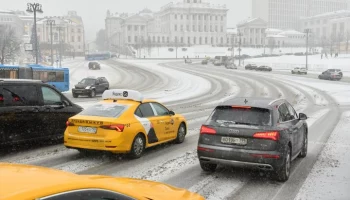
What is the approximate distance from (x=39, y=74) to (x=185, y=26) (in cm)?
14155

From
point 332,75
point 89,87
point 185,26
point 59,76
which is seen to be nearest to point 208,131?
point 89,87

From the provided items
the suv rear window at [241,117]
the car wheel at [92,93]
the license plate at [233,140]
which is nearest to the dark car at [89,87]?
the car wheel at [92,93]

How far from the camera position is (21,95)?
1004cm

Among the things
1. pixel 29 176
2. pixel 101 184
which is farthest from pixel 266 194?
pixel 29 176

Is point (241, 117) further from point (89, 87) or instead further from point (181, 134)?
point (89, 87)

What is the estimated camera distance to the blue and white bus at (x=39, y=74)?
30455mm

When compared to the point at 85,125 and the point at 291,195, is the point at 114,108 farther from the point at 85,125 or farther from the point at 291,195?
the point at 291,195

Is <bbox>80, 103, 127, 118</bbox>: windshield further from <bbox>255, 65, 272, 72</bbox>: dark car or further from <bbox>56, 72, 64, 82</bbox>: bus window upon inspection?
<bbox>255, 65, 272, 72</bbox>: dark car

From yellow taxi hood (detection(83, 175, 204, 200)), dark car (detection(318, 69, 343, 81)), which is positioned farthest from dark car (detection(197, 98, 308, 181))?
dark car (detection(318, 69, 343, 81))

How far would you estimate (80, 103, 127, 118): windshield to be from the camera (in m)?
9.55

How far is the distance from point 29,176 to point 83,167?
19.2 feet

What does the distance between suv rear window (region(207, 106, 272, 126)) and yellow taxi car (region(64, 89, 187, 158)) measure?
2.10 m

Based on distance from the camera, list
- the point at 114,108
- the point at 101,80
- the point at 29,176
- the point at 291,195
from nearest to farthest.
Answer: the point at 29,176, the point at 291,195, the point at 114,108, the point at 101,80

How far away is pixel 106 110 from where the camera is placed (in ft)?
32.0
